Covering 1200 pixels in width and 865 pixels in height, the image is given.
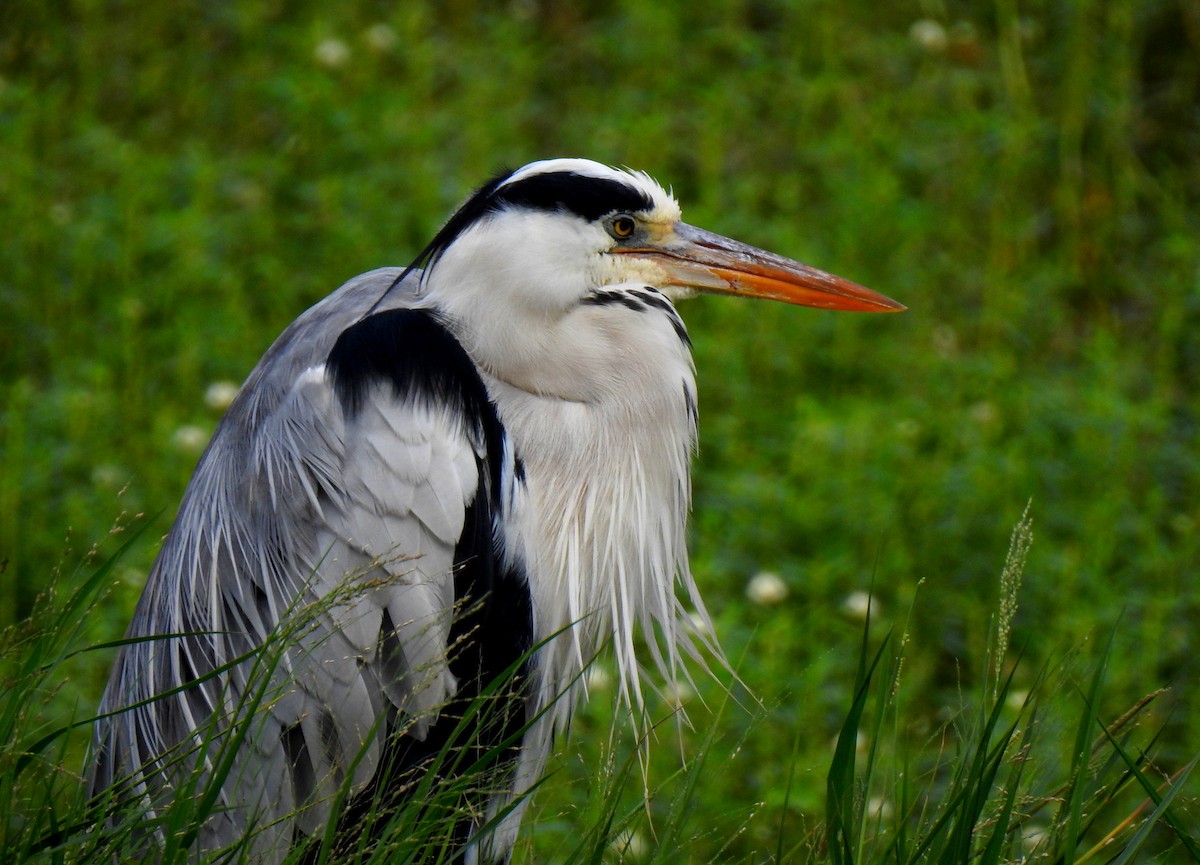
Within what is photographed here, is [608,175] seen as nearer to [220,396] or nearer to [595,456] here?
[595,456]

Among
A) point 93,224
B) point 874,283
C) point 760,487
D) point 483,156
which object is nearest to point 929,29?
point 874,283

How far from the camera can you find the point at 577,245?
243 centimetres

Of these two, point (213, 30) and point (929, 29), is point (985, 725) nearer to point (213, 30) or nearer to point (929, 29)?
point (929, 29)

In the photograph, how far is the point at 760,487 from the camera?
368 cm

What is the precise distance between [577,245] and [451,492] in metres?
0.50

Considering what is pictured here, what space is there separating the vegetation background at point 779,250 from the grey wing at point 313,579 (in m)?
0.52

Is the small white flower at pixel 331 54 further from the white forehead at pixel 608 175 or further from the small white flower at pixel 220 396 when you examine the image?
the white forehead at pixel 608 175

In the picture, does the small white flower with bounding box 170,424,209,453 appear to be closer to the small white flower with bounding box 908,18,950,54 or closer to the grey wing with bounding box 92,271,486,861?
the grey wing with bounding box 92,271,486,861

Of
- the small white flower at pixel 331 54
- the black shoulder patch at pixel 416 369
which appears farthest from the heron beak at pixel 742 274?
the small white flower at pixel 331 54

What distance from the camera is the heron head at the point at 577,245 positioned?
2.38 metres

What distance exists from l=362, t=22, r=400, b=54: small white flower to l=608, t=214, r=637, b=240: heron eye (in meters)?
3.06

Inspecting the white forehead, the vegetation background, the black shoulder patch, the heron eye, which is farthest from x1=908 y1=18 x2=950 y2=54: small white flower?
the black shoulder patch

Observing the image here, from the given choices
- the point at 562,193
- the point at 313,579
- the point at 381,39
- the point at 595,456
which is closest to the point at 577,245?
the point at 562,193

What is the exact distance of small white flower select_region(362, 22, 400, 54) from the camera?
526 centimetres
